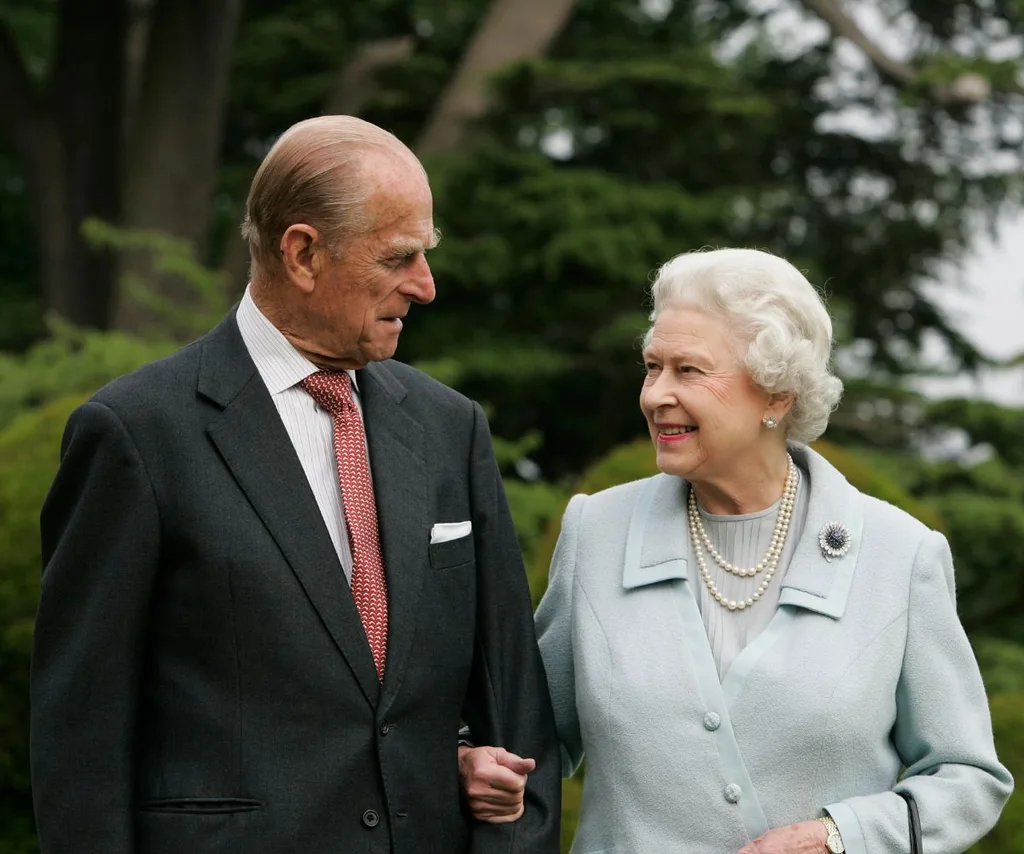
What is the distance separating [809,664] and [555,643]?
1.78 feet

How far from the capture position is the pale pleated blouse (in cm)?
318

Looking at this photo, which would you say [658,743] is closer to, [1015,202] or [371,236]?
[371,236]

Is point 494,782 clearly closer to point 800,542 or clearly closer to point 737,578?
point 737,578

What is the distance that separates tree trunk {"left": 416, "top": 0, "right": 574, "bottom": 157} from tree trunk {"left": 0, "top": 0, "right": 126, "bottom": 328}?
2.70m

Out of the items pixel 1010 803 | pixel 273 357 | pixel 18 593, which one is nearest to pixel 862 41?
pixel 1010 803

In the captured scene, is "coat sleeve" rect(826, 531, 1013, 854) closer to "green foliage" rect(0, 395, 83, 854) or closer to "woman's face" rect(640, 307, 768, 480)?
"woman's face" rect(640, 307, 768, 480)

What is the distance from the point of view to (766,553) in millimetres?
3232

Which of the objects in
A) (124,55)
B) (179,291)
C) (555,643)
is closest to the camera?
(555,643)

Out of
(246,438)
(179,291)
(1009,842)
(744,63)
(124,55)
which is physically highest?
(124,55)

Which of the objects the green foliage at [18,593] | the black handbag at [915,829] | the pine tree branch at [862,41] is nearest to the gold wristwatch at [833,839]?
the black handbag at [915,829]

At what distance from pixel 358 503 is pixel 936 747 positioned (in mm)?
1169

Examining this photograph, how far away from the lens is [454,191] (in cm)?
1034

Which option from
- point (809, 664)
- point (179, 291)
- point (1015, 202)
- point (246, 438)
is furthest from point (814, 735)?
point (1015, 202)

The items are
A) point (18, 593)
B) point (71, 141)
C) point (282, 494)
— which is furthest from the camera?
point (71, 141)
